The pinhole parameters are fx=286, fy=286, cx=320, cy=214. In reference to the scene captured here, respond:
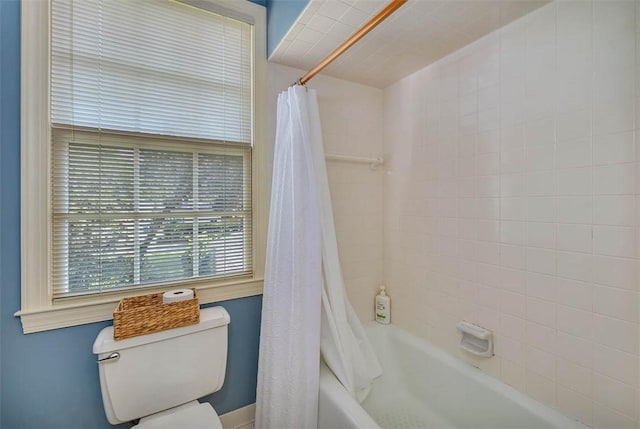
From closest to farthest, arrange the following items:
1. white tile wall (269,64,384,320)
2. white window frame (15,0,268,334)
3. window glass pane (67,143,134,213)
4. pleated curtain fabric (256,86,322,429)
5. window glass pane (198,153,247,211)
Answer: white window frame (15,0,268,334) → window glass pane (67,143,134,213) → pleated curtain fabric (256,86,322,429) → window glass pane (198,153,247,211) → white tile wall (269,64,384,320)

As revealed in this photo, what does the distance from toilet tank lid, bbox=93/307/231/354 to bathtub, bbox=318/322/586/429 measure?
587 millimetres

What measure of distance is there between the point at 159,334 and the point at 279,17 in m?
1.59

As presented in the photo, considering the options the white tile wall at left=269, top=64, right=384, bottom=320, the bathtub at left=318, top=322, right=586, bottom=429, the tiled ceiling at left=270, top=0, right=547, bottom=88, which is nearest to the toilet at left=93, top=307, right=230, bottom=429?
the bathtub at left=318, top=322, right=586, bottom=429

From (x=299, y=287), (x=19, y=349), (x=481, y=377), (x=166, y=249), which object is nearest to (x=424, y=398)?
(x=481, y=377)

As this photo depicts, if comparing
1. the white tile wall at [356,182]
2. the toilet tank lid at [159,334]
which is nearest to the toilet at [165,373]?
the toilet tank lid at [159,334]

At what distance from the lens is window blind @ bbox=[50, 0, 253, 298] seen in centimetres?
120

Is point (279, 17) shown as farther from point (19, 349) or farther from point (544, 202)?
point (19, 349)

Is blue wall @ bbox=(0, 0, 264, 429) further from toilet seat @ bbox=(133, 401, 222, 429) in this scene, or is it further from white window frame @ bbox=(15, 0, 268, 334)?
toilet seat @ bbox=(133, 401, 222, 429)

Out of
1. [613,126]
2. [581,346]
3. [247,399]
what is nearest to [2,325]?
[247,399]

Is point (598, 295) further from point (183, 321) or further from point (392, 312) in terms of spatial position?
point (183, 321)

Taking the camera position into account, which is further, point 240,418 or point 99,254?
point 240,418

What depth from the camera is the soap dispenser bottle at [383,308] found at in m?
1.94

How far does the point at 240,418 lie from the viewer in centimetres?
155

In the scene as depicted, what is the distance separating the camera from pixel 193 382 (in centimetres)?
127
